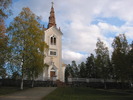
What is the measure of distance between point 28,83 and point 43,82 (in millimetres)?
2702

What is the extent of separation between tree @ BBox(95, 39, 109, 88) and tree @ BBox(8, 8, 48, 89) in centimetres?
1565

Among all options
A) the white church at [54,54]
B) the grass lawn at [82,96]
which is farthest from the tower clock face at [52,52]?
the grass lawn at [82,96]

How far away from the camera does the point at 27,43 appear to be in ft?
80.1

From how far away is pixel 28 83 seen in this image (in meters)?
28.8

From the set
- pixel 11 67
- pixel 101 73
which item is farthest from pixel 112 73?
pixel 11 67

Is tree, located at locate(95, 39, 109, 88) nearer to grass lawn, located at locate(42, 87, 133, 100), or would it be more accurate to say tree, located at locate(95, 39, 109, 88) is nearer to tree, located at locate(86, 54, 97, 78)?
grass lawn, located at locate(42, 87, 133, 100)

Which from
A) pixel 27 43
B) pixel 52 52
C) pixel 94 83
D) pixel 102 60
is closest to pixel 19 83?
pixel 27 43

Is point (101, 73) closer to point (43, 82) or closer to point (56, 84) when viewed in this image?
point (56, 84)

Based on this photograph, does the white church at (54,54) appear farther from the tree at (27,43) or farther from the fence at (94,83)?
the tree at (27,43)

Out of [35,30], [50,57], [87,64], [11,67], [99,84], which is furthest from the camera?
[87,64]

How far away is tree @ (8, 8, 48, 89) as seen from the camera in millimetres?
23828

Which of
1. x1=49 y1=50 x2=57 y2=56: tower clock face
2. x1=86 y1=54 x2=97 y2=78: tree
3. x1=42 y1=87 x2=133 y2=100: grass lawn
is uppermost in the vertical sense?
x1=49 y1=50 x2=57 y2=56: tower clock face

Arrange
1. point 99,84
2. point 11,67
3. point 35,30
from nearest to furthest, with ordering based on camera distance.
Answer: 1. point 11,67
2. point 35,30
3. point 99,84

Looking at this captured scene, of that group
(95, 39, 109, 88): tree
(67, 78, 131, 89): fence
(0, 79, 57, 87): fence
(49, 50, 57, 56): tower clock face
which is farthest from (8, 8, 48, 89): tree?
(95, 39, 109, 88): tree
